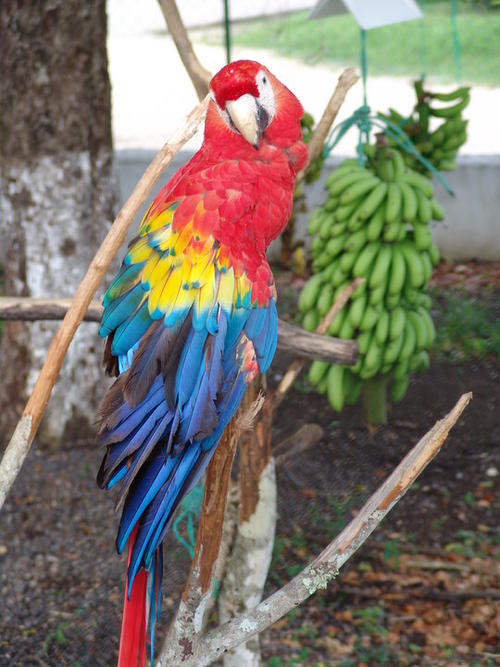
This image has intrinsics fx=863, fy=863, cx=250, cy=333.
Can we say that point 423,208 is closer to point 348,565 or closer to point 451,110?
point 451,110

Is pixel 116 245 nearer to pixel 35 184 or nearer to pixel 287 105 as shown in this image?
pixel 287 105

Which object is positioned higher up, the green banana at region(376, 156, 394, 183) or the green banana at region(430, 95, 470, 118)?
the green banana at region(430, 95, 470, 118)

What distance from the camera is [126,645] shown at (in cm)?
130

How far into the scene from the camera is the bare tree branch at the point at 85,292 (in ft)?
4.60

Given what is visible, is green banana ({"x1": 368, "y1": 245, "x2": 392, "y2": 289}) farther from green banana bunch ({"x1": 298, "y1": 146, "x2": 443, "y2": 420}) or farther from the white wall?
the white wall

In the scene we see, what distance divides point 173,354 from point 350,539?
1.33 feet

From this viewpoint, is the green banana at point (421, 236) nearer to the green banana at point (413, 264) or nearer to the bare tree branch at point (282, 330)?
the green banana at point (413, 264)

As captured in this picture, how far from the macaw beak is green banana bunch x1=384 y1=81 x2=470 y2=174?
1614 millimetres

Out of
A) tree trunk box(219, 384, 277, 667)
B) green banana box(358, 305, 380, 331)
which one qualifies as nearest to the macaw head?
tree trunk box(219, 384, 277, 667)

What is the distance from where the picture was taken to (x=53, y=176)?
10.1 feet

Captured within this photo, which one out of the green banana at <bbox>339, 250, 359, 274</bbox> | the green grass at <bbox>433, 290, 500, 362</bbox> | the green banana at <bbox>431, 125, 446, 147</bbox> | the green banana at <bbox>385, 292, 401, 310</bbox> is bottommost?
the green grass at <bbox>433, 290, 500, 362</bbox>

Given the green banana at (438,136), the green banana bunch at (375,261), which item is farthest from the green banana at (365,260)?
the green banana at (438,136)

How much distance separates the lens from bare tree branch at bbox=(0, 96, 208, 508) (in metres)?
1.40

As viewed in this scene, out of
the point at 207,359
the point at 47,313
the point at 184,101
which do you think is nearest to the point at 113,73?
the point at 184,101
